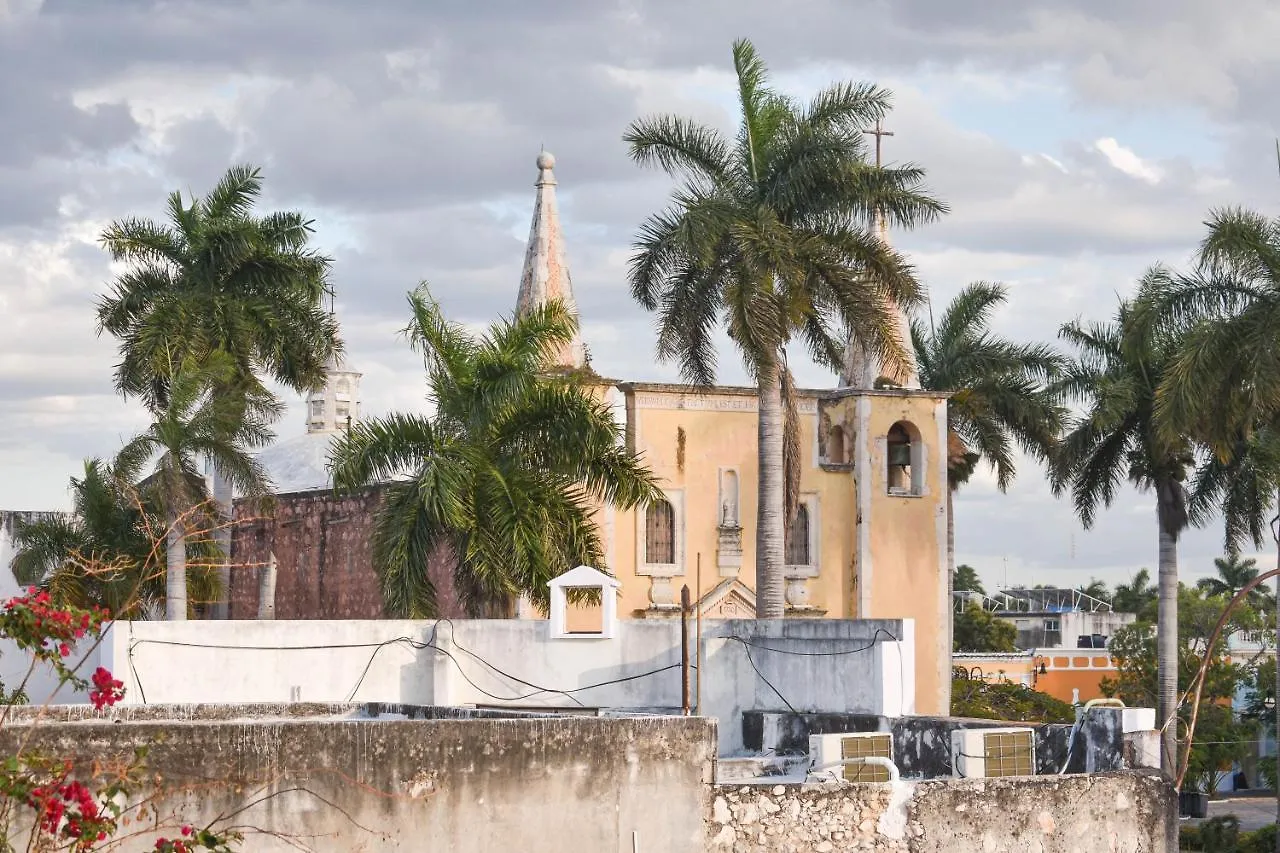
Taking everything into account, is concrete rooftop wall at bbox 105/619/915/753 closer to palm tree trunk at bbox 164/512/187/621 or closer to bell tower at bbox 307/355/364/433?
palm tree trunk at bbox 164/512/187/621

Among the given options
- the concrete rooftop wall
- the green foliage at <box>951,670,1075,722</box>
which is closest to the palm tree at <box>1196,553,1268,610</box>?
the green foliage at <box>951,670,1075,722</box>

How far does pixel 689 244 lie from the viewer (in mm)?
28500

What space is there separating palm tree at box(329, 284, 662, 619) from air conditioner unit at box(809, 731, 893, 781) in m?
9.20

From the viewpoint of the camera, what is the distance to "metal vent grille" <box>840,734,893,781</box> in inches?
564

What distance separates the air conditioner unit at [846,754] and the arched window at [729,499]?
2093 cm

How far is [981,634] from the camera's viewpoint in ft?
231

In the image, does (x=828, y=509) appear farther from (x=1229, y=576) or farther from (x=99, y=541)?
(x=1229, y=576)

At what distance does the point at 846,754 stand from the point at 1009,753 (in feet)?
4.88

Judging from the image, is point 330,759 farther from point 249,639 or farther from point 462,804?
point 249,639

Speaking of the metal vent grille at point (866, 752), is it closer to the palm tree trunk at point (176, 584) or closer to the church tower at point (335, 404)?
the palm tree trunk at point (176, 584)

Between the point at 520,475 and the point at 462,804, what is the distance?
12.3 m

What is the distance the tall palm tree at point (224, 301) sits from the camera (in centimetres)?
2923

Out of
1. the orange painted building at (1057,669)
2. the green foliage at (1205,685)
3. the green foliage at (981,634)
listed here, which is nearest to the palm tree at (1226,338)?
the green foliage at (1205,685)

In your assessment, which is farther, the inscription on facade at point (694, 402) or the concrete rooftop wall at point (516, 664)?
the inscription on facade at point (694, 402)
